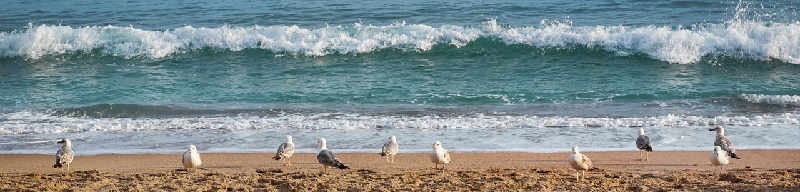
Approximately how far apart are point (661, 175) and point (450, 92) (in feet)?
21.2

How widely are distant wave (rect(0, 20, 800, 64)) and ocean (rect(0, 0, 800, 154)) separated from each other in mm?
44

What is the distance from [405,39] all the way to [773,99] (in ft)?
26.6

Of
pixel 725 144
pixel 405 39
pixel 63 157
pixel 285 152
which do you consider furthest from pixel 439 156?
pixel 405 39

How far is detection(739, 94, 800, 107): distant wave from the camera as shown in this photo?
12.8 meters

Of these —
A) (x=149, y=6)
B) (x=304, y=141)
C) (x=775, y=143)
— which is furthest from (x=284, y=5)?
(x=775, y=143)

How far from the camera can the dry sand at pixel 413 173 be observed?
7.91 m

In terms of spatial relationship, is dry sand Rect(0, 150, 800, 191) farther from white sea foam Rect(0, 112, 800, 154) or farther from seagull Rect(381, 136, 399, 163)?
white sea foam Rect(0, 112, 800, 154)

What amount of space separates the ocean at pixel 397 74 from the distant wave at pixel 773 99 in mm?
39

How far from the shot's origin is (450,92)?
1469cm

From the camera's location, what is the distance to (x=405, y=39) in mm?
19297

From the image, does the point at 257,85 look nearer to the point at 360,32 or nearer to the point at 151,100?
the point at 151,100

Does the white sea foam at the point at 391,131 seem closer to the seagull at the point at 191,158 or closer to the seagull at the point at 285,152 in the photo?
the seagull at the point at 285,152

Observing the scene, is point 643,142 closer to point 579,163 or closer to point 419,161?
point 579,163

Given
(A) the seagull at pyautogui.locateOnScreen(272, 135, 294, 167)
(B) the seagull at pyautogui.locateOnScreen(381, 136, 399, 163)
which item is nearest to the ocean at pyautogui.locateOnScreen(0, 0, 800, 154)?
(B) the seagull at pyautogui.locateOnScreen(381, 136, 399, 163)
